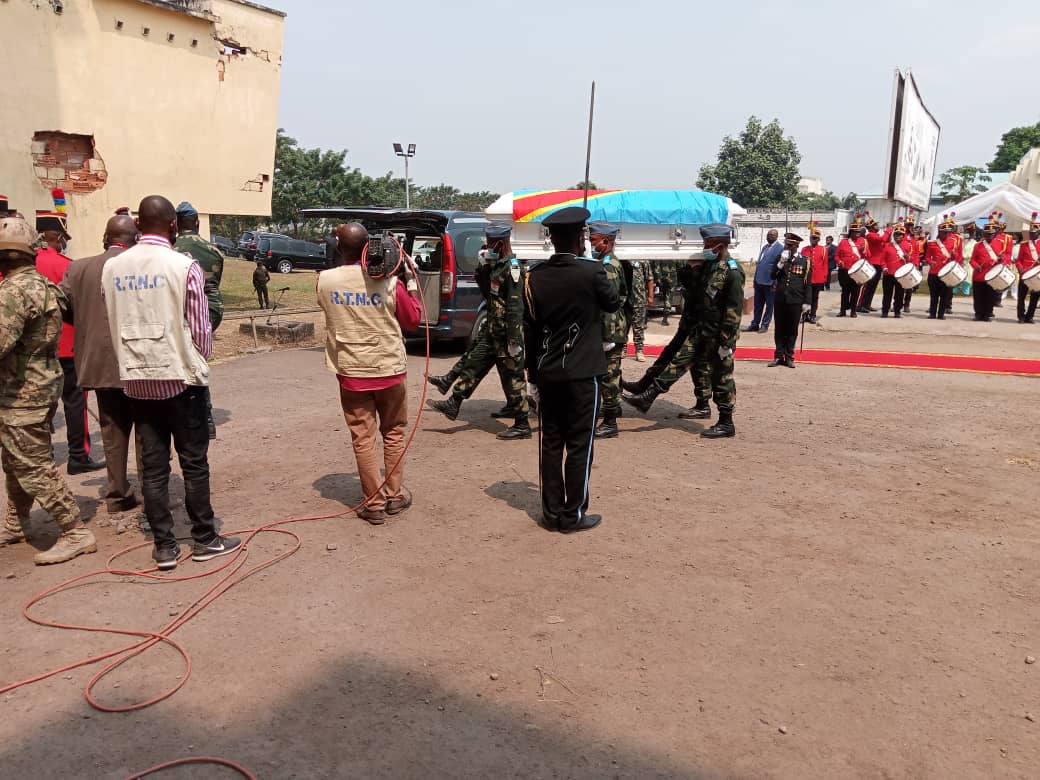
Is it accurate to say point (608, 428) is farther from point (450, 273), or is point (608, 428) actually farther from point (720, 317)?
point (450, 273)

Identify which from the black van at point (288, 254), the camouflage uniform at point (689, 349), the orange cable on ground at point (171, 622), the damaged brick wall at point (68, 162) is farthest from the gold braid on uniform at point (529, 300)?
the black van at point (288, 254)

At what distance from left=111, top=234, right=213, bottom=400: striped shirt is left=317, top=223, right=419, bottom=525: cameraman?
75 cm

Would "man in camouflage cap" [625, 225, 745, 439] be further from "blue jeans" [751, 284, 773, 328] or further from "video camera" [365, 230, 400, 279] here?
"blue jeans" [751, 284, 773, 328]

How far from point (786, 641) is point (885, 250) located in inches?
601

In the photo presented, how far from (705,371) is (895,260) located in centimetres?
1134

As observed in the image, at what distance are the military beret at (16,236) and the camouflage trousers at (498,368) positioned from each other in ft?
12.8

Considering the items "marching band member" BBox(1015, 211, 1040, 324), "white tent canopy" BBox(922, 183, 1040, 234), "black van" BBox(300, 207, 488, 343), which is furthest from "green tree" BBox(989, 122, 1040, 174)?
"black van" BBox(300, 207, 488, 343)

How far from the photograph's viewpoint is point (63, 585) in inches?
165

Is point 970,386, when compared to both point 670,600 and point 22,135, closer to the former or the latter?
point 670,600

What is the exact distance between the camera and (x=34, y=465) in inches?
172

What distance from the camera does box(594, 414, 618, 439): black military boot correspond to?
720 cm

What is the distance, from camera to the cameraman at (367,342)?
4840 millimetres

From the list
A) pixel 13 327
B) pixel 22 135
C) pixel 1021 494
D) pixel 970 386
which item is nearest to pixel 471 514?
pixel 13 327

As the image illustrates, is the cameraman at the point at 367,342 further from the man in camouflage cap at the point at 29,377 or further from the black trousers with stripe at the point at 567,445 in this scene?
the man in camouflage cap at the point at 29,377
